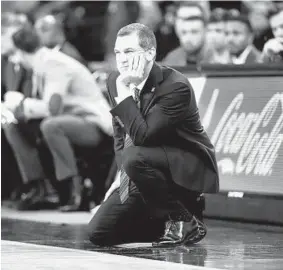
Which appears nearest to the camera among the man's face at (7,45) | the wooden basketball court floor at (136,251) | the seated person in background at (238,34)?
the wooden basketball court floor at (136,251)

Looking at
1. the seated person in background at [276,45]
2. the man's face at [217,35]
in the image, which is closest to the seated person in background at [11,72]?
the man's face at [217,35]

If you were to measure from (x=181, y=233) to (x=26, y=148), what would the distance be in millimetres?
3832

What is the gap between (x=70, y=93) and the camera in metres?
10.1

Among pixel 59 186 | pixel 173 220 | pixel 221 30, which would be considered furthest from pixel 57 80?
pixel 173 220

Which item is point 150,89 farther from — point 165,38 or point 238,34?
point 165,38

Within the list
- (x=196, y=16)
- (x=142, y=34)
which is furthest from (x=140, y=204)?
(x=196, y=16)

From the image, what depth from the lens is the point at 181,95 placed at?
262 inches

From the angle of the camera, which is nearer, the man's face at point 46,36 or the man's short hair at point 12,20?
the man's face at point 46,36

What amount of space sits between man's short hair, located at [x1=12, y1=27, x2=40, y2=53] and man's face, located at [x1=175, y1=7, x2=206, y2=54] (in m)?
1.45

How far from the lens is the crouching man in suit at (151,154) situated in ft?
21.7

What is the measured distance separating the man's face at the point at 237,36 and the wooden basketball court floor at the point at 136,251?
7.86 feet

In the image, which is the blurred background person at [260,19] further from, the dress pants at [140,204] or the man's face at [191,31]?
the dress pants at [140,204]

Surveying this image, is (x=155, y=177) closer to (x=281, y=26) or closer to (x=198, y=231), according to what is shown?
(x=198, y=231)

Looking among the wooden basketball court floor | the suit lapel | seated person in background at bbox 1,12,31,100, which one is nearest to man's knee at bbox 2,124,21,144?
seated person in background at bbox 1,12,31,100
